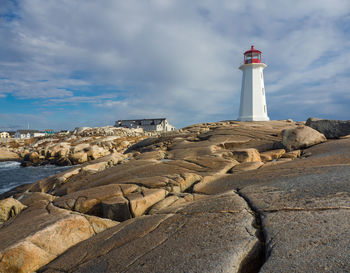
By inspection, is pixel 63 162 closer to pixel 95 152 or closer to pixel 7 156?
pixel 95 152

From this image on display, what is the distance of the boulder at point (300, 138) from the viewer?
12180 mm

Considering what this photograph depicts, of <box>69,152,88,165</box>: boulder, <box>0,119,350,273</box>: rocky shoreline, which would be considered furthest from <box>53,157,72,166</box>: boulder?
<box>0,119,350,273</box>: rocky shoreline

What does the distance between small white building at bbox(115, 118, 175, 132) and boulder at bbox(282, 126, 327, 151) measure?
65.0 meters

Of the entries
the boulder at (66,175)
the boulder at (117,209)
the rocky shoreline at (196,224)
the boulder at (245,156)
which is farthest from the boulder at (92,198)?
the boulder at (245,156)

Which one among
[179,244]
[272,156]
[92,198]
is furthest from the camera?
[272,156]

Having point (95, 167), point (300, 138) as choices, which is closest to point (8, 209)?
point (95, 167)

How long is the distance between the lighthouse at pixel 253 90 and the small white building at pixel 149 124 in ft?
161

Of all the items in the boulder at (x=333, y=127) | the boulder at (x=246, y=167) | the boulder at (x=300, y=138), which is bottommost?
the boulder at (x=246, y=167)

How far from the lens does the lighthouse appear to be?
28984 mm

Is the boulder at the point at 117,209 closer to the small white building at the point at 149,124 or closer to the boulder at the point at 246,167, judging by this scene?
the boulder at the point at 246,167

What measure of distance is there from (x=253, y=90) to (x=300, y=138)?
18122 mm

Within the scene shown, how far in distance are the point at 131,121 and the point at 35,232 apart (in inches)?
3248

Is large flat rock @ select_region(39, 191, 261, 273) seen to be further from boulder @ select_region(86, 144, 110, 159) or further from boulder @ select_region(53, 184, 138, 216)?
boulder @ select_region(86, 144, 110, 159)

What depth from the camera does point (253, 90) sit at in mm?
29156
